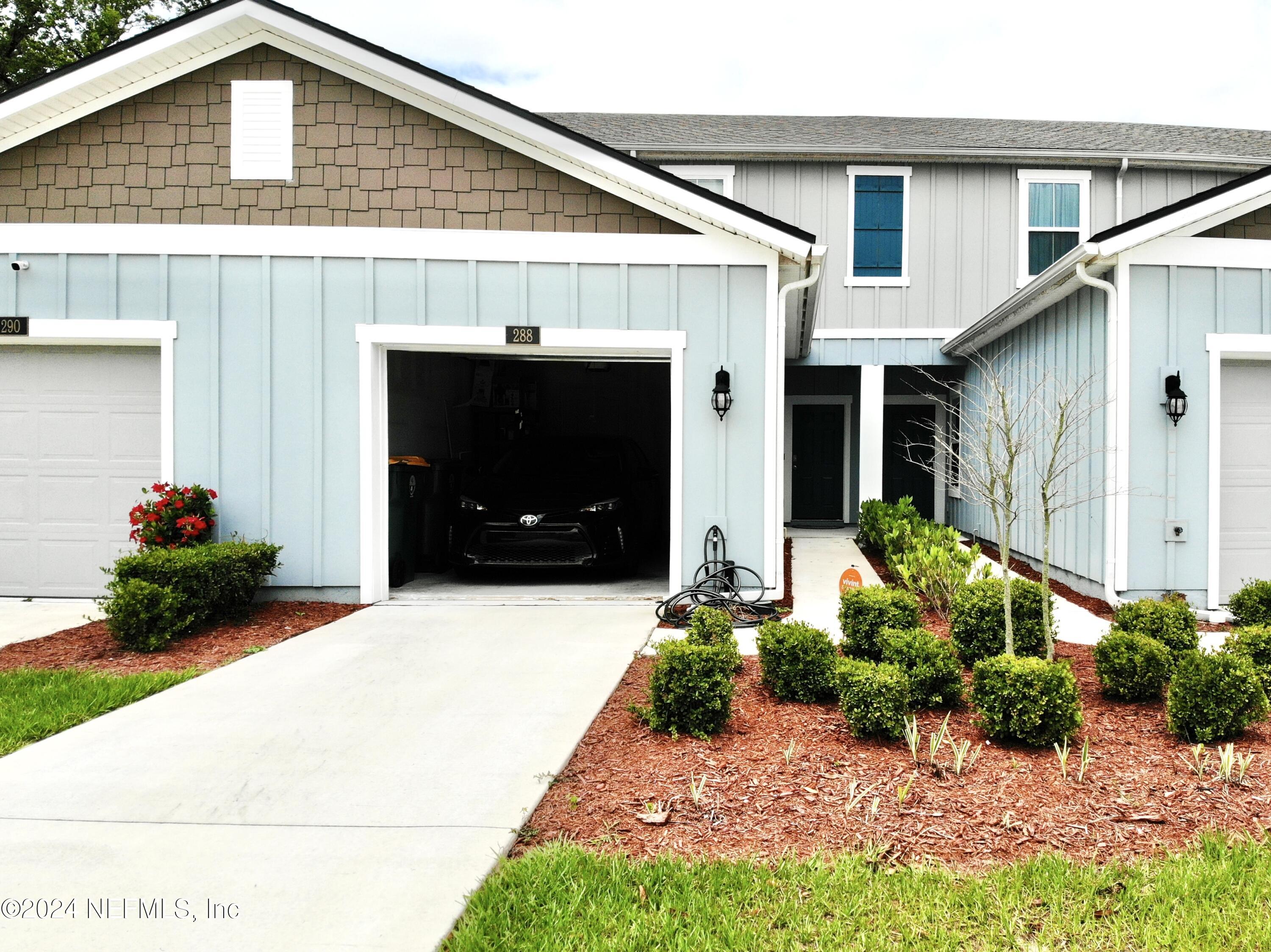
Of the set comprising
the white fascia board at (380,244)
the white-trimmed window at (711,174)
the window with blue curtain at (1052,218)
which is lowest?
the white fascia board at (380,244)

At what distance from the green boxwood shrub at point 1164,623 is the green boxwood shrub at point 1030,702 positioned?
1.30 meters

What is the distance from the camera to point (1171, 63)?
27.5m

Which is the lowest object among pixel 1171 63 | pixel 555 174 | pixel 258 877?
pixel 258 877

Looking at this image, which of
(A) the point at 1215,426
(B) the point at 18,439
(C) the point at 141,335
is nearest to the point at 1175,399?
(A) the point at 1215,426

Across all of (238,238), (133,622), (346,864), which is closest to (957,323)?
(238,238)

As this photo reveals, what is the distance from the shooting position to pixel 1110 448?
23.5ft

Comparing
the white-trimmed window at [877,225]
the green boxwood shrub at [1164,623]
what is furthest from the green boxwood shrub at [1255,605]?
the white-trimmed window at [877,225]

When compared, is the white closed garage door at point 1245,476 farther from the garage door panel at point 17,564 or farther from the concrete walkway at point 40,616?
the garage door panel at point 17,564

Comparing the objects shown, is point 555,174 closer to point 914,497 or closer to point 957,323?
point 957,323

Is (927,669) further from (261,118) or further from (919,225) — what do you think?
(919,225)

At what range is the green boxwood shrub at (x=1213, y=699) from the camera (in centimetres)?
389

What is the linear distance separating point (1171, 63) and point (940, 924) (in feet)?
108

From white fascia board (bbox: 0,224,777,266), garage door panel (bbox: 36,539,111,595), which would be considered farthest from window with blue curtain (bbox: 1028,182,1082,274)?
garage door panel (bbox: 36,539,111,595)

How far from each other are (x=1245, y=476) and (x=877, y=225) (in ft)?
24.2
